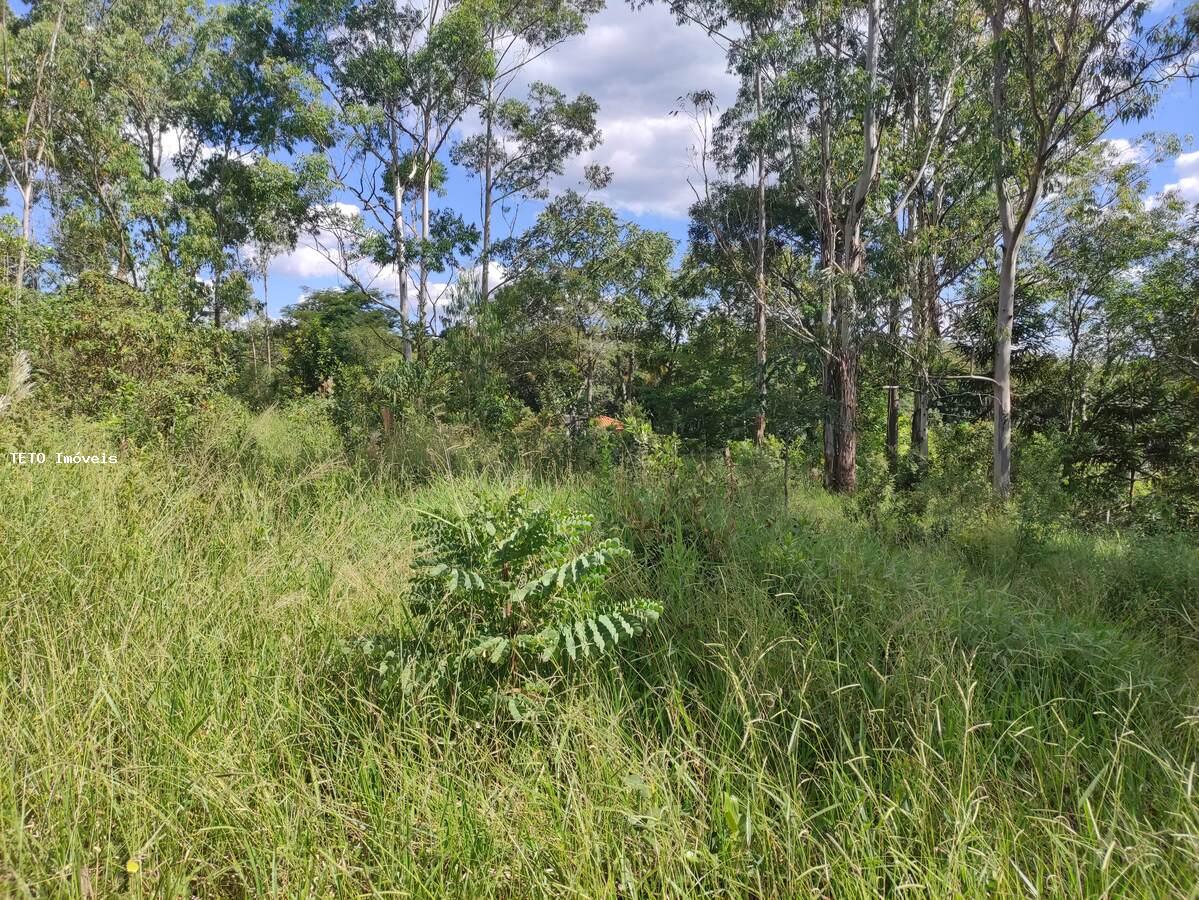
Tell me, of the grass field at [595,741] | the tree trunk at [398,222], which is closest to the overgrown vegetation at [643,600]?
the grass field at [595,741]

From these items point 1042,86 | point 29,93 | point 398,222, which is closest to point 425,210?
point 398,222

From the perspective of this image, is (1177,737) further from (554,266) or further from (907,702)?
(554,266)

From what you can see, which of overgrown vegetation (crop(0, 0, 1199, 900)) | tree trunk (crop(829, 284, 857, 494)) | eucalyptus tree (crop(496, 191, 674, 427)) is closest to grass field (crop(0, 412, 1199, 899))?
overgrown vegetation (crop(0, 0, 1199, 900))

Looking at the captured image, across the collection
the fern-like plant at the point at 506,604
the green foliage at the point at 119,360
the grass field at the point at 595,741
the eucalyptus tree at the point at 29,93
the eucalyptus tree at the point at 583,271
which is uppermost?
the eucalyptus tree at the point at 29,93

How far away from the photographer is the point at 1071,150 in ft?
38.8

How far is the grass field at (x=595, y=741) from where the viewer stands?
1384 millimetres

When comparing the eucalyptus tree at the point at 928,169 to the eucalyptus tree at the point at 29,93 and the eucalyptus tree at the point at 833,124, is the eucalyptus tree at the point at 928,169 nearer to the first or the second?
the eucalyptus tree at the point at 833,124

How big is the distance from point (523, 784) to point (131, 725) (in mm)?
1151

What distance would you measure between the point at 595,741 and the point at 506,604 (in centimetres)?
51

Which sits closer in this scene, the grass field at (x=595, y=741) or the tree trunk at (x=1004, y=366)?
the grass field at (x=595, y=741)

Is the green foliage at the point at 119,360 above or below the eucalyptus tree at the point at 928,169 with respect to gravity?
below

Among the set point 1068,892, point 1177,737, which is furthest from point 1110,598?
point 1068,892

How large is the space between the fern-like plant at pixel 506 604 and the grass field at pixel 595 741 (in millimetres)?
140

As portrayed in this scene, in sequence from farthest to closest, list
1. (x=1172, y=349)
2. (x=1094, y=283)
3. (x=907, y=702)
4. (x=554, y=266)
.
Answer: (x=554, y=266)
(x=1094, y=283)
(x=1172, y=349)
(x=907, y=702)
